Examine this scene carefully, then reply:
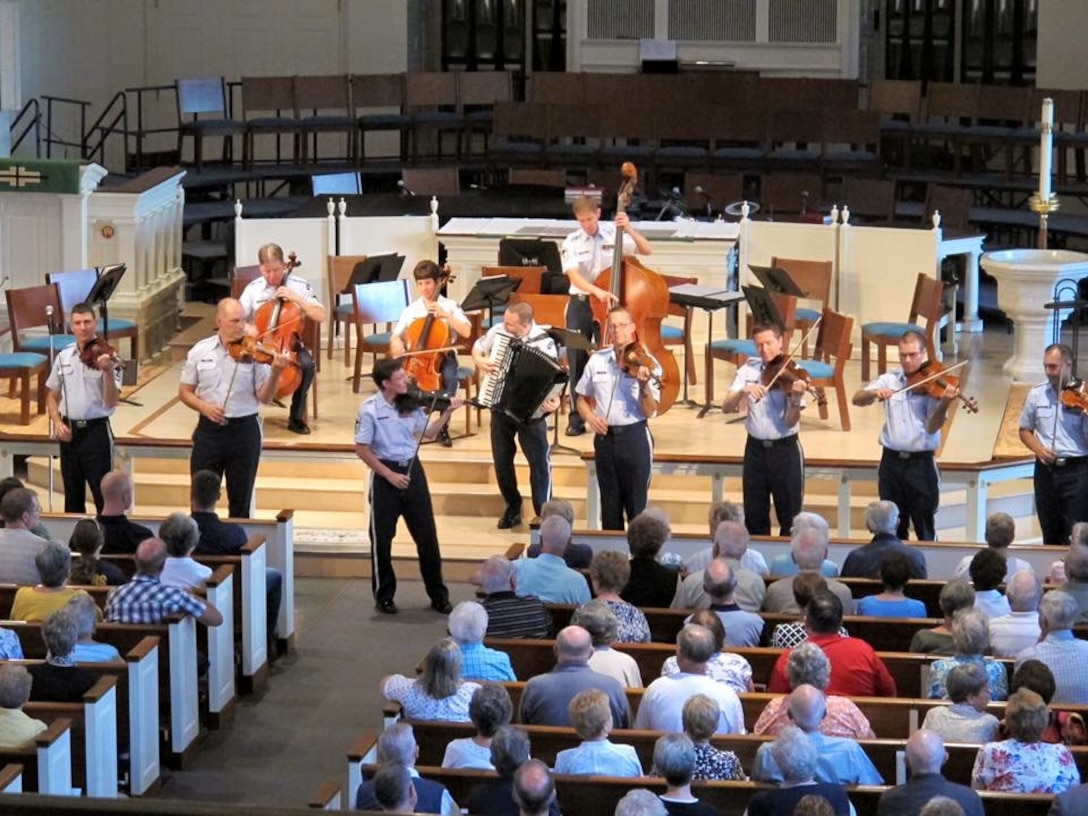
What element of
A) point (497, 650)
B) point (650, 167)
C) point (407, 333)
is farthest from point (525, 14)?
point (497, 650)

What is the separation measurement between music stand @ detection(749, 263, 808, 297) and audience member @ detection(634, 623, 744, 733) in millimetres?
5385

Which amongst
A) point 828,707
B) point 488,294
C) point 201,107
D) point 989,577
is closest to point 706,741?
point 828,707

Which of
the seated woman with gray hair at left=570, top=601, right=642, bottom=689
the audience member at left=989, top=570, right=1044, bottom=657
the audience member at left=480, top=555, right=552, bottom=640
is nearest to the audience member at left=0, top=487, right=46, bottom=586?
the audience member at left=480, top=555, right=552, bottom=640

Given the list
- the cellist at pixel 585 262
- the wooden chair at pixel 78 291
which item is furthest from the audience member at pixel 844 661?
the wooden chair at pixel 78 291

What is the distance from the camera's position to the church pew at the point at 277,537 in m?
8.94

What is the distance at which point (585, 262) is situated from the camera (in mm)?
11070

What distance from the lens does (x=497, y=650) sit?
7.02 m

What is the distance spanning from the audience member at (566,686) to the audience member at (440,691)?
0.21 m

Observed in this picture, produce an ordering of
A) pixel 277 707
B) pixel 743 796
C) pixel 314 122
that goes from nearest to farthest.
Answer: pixel 743 796, pixel 277 707, pixel 314 122

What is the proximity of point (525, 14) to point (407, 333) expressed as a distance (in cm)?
1012

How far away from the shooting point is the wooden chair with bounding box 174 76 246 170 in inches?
674

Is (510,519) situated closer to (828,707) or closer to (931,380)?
(931,380)

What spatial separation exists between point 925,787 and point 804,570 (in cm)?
230

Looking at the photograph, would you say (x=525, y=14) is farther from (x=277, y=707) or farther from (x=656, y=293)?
(x=277, y=707)
